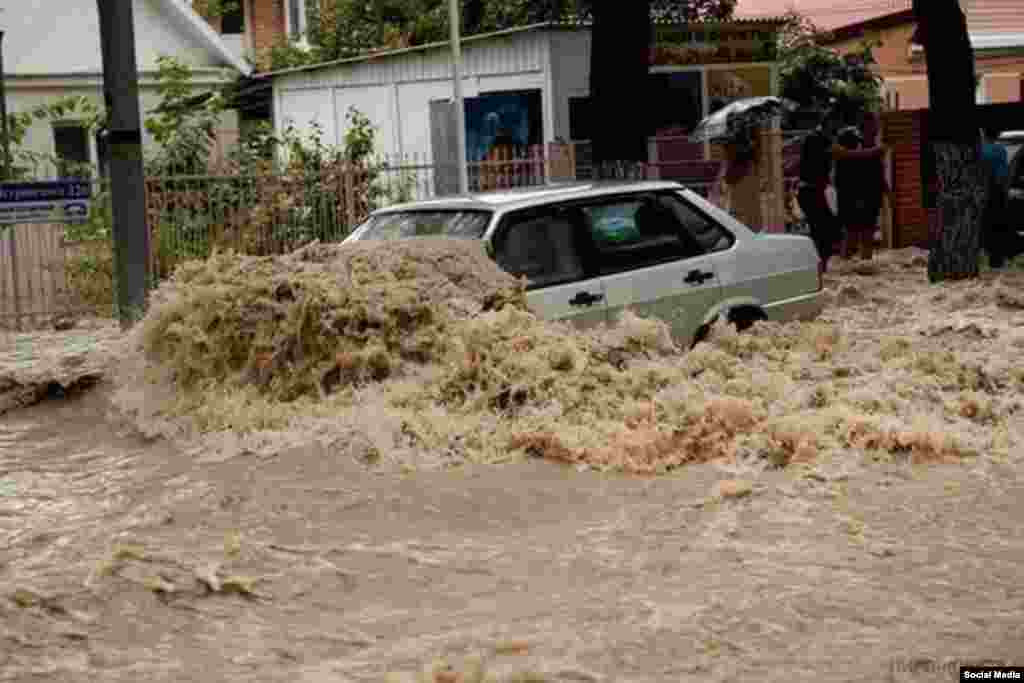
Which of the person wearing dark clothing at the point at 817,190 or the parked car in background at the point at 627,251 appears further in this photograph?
the person wearing dark clothing at the point at 817,190

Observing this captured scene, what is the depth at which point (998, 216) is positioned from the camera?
21641 mm

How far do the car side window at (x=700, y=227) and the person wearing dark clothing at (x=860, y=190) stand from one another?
A: 8907mm

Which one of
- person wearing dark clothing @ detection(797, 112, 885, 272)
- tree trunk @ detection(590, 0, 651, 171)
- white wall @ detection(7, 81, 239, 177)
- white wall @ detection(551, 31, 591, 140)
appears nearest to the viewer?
tree trunk @ detection(590, 0, 651, 171)

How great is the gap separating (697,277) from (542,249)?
1.18 meters

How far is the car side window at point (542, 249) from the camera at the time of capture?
40.8 ft

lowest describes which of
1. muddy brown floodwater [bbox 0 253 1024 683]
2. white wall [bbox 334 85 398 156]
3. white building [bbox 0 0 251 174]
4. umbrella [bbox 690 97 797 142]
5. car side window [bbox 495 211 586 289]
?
muddy brown floodwater [bbox 0 253 1024 683]

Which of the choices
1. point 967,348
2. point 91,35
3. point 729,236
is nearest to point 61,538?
point 729,236

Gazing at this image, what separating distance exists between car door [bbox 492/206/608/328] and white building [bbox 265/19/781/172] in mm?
11656

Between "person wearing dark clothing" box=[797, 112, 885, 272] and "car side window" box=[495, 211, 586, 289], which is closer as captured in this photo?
"car side window" box=[495, 211, 586, 289]

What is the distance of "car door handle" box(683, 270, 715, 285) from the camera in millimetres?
13039

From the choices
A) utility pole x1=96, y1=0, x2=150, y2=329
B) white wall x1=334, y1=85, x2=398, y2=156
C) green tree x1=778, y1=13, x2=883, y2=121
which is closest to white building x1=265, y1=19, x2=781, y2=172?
white wall x1=334, y1=85, x2=398, y2=156

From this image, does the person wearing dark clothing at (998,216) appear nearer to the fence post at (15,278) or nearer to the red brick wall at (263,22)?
the fence post at (15,278)

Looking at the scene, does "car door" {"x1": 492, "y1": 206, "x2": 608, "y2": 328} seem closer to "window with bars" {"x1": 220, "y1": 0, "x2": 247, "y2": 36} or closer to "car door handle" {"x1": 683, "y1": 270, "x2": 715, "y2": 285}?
"car door handle" {"x1": 683, "y1": 270, "x2": 715, "y2": 285}

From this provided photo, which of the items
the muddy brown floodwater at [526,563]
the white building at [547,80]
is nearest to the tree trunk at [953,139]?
the white building at [547,80]
